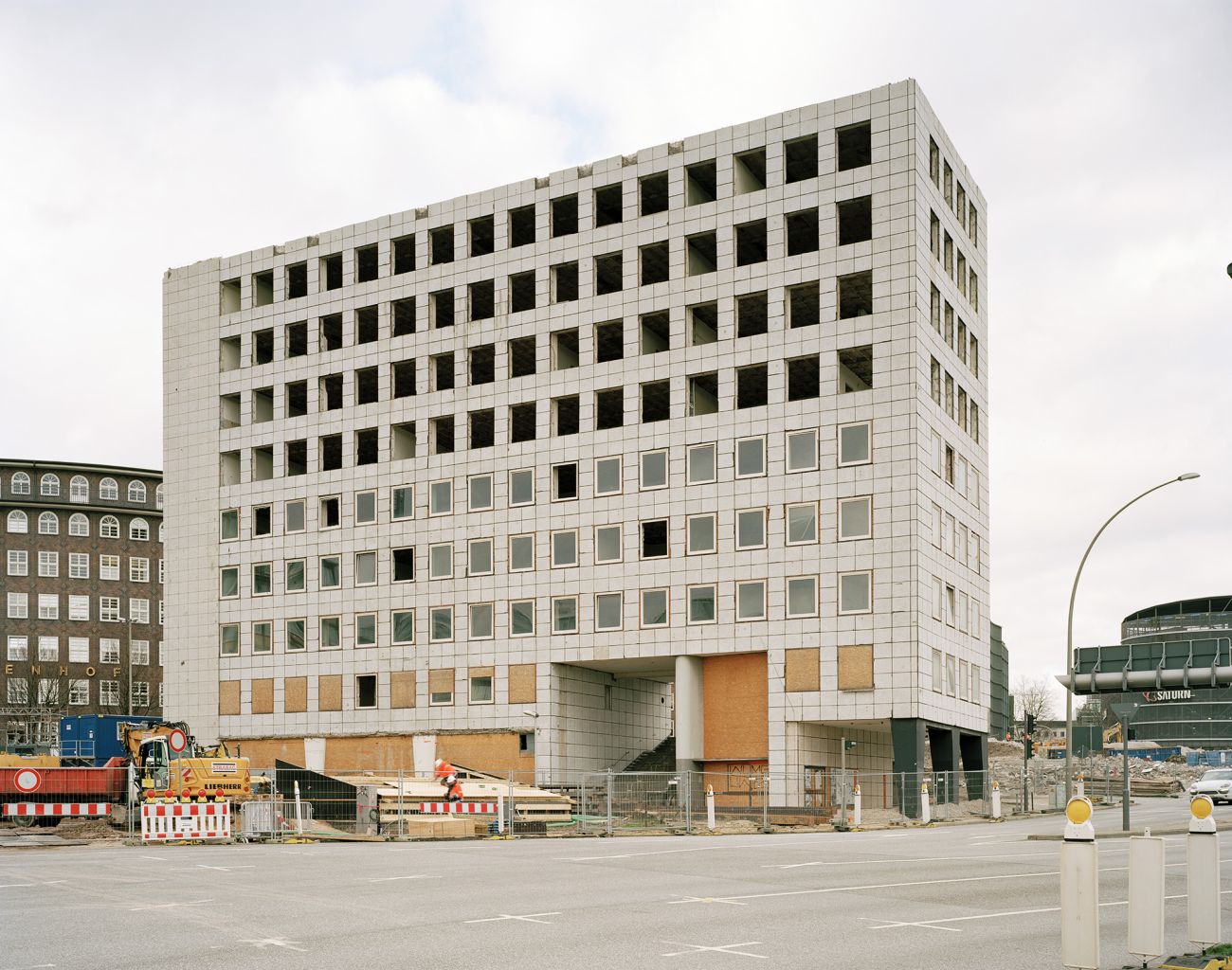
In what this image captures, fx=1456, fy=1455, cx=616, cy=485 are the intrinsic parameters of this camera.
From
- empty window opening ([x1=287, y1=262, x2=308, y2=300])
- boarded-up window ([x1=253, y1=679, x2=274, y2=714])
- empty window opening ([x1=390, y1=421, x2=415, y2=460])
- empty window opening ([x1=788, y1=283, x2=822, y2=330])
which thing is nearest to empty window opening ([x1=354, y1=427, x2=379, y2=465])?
empty window opening ([x1=390, y1=421, x2=415, y2=460])

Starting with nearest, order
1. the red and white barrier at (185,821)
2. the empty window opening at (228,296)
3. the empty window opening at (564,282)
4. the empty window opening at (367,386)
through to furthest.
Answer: the red and white barrier at (185,821) < the empty window opening at (564,282) < the empty window opening at (367,386) < the empty window opening at (228,296)

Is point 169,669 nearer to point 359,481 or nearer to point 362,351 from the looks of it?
point 359,481

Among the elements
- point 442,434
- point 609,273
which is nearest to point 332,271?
point 442,434

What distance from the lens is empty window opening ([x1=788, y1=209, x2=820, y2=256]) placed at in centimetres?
5916

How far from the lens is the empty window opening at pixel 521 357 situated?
6450cm

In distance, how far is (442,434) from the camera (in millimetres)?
67375

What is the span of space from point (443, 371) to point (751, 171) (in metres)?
16.9

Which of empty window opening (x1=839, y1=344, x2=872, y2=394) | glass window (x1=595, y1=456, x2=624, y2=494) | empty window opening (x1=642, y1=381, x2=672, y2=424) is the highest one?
empty window opening (x1=839, y1=344, x2=872, y2=394)

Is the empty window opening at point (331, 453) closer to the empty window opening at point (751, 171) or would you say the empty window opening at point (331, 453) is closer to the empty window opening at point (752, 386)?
the empty window opening at point (752, 386)

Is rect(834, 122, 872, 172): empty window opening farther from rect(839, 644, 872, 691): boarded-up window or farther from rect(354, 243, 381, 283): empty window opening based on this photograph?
rect(354, 243, 381, 283): empty window opening

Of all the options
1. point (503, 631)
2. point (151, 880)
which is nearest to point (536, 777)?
point (503, 631)

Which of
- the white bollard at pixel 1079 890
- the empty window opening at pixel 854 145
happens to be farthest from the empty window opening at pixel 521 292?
the white bollard at pixel 1079 890

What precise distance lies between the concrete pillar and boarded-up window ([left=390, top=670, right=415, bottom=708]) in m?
13.5

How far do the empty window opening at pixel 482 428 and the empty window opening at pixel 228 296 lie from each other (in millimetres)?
16036
